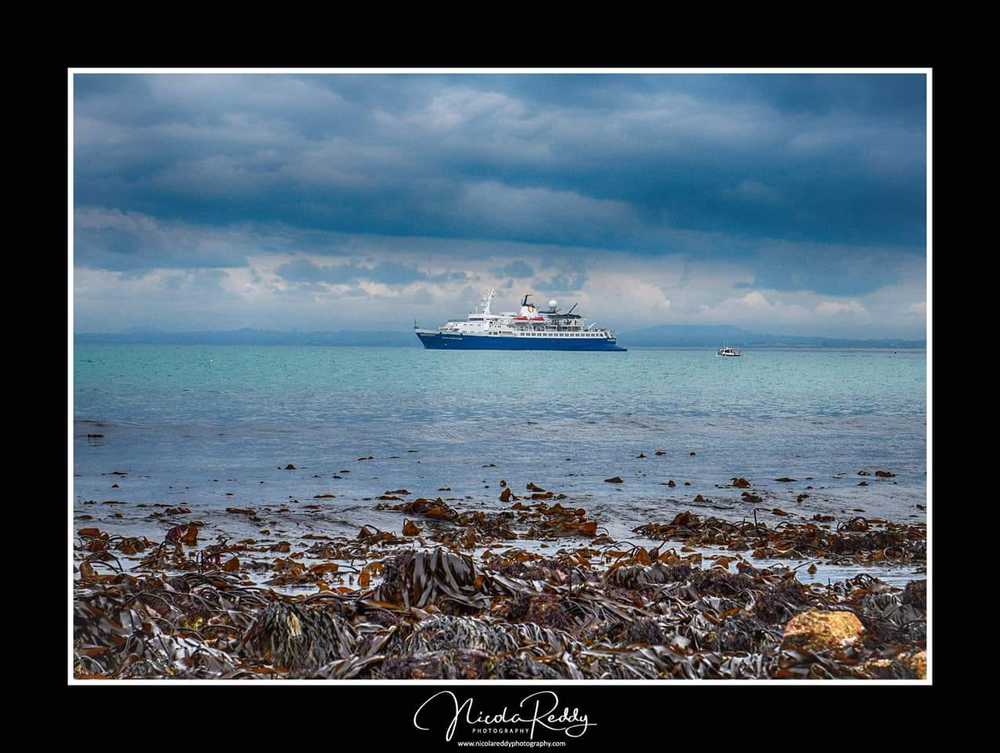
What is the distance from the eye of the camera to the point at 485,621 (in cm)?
325

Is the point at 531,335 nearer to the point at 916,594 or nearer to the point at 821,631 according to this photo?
the point at 916,594

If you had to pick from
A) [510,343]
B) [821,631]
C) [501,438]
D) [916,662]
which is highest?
[510,343]

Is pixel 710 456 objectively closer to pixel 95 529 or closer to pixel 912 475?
pixel 912 475

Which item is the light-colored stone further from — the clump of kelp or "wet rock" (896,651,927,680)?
"wet rock" (896,651,927,680)

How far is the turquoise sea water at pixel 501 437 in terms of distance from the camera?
602 centimetres

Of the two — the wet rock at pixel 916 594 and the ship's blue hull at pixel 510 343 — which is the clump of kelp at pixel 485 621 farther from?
the ship's blue hull at pixel 510 343

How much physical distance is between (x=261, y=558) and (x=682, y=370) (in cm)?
1755

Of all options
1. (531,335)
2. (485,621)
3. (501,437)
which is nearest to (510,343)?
(531,335)

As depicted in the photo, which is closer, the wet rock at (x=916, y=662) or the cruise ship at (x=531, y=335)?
the wet rock at (x=916, y=662)

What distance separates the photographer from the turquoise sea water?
6.02 meters

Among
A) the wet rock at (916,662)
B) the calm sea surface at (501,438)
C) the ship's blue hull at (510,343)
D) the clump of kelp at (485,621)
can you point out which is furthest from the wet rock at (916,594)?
the ship's blue hull at (510,343)

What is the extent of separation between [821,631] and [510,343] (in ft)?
76.2

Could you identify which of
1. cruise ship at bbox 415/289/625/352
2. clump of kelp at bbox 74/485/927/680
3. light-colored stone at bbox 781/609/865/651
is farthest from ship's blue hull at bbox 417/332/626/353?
light-colored stone at bbox 781/609/865/651

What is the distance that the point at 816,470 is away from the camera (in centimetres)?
678
